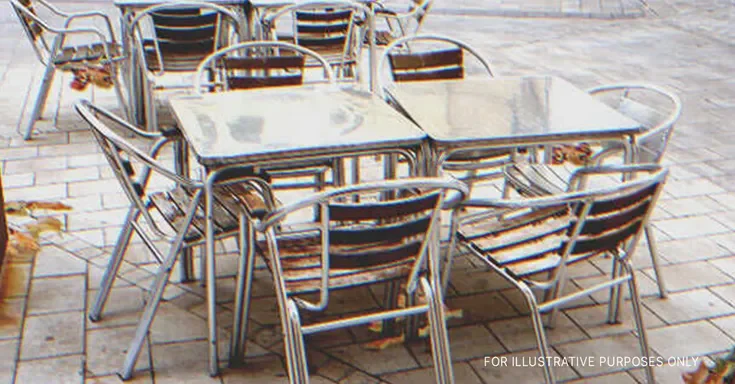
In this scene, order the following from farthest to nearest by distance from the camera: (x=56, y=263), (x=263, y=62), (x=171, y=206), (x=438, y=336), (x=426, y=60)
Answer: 1. (x=426, y=60)
2. (x=263, y=62)
3. (x=56, y=263)
4. (x=171, y=206)
5. (x=438, y=336)

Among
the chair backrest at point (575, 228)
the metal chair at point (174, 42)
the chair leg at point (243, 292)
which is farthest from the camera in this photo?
the metal chair at point (174, 42)

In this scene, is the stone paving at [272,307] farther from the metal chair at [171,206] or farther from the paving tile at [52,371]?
the metal chair at [171,206]

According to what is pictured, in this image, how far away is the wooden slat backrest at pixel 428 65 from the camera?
418 cm

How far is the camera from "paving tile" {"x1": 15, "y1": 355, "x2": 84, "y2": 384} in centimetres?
289

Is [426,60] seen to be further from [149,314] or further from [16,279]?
[16,279]

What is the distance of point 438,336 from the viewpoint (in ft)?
8.71

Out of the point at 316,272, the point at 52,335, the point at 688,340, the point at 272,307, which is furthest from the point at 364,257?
the point at 688,340

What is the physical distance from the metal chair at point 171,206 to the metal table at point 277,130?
7 cm

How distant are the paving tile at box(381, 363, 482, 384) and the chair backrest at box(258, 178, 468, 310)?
46 cm

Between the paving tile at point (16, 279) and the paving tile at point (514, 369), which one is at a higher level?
the paving tile at point (16, 279)

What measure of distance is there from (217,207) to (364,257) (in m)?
0.86

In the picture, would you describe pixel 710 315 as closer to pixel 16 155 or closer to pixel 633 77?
pixel 16 155

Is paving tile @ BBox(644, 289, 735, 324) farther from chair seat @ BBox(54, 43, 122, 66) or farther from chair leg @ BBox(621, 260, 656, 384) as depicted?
chair seat @ BBox(54, 43, 122, 66)

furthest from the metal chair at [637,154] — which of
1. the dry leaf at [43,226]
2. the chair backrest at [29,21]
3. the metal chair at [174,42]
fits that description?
the chair backrest at [29,21]
